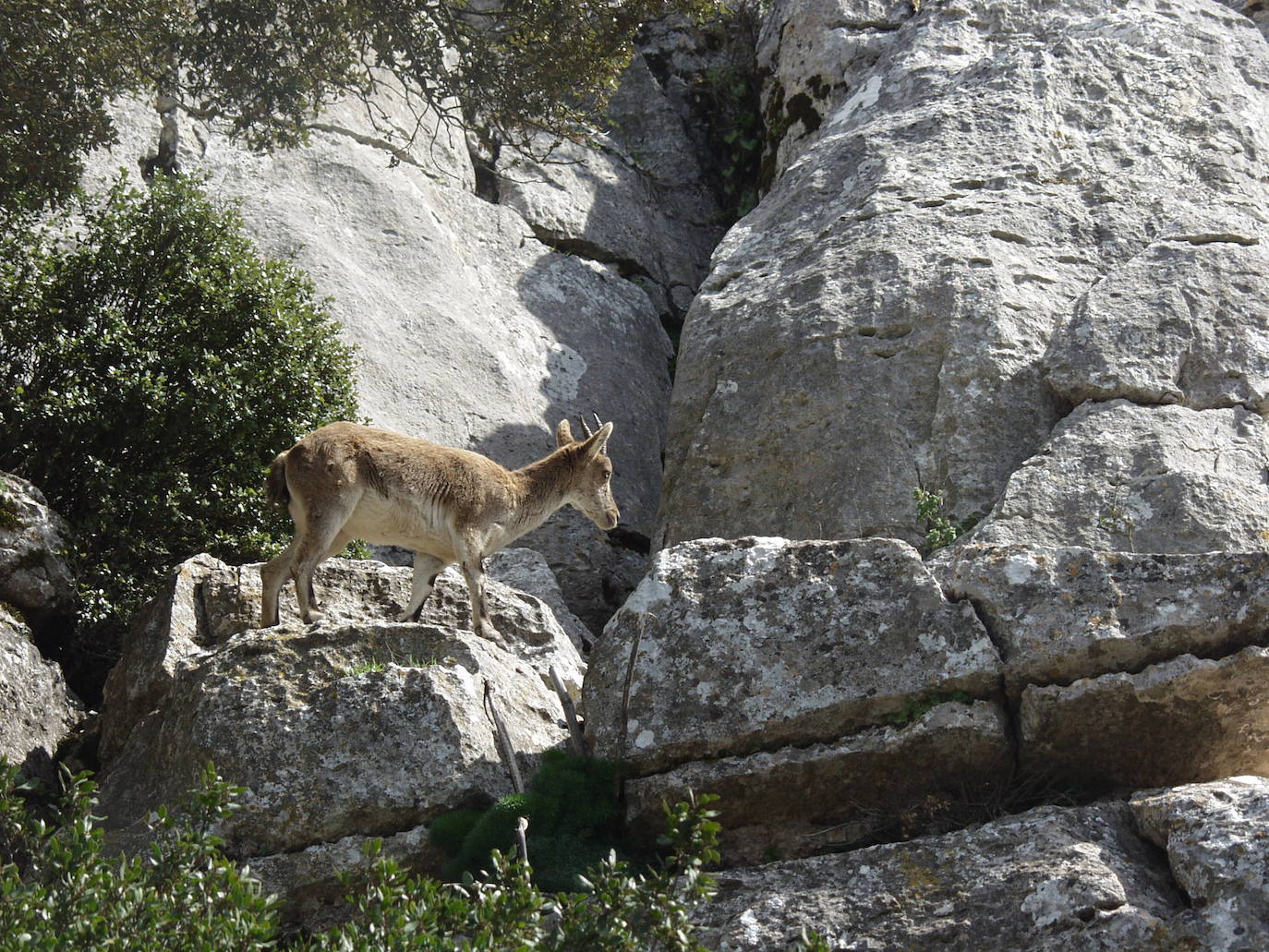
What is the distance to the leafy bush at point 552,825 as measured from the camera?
7.45 m

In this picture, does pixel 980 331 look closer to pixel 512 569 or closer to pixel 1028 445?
pixel 1028 445

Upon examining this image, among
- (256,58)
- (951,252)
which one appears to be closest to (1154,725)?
(951,252)

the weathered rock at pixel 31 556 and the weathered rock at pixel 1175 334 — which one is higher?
the weathered rock at pixel 1175 334

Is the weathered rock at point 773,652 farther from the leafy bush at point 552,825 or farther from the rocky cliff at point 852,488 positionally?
the leafy bush at point 552,825

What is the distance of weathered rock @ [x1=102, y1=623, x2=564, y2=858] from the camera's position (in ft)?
26.0

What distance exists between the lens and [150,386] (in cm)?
1101

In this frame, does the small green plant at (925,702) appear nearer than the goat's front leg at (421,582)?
Yes

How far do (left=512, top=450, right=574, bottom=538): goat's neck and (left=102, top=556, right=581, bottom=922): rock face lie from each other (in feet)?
6.76

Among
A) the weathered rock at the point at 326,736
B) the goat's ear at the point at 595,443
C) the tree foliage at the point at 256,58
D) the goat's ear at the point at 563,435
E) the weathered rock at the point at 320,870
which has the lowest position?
the weathered rock at the point at 320,870

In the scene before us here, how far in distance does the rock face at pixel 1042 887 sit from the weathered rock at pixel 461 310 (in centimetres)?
684

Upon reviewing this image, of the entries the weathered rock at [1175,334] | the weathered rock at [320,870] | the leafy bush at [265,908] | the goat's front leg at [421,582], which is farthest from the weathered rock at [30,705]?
the weathered rock at [1175,334]

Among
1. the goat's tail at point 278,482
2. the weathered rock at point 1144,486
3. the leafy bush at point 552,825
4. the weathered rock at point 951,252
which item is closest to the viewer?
the leafy bush at point 552,825

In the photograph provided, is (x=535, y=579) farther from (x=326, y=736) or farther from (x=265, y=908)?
(x=265, y=908)

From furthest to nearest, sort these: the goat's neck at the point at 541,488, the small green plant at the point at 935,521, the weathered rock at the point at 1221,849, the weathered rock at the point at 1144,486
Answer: the goat's neck at the point at 541,488, the small green plant at the point at 935,521, the weathered rock at the point at 1144,486, the weathered rock at the point at 1221,849
